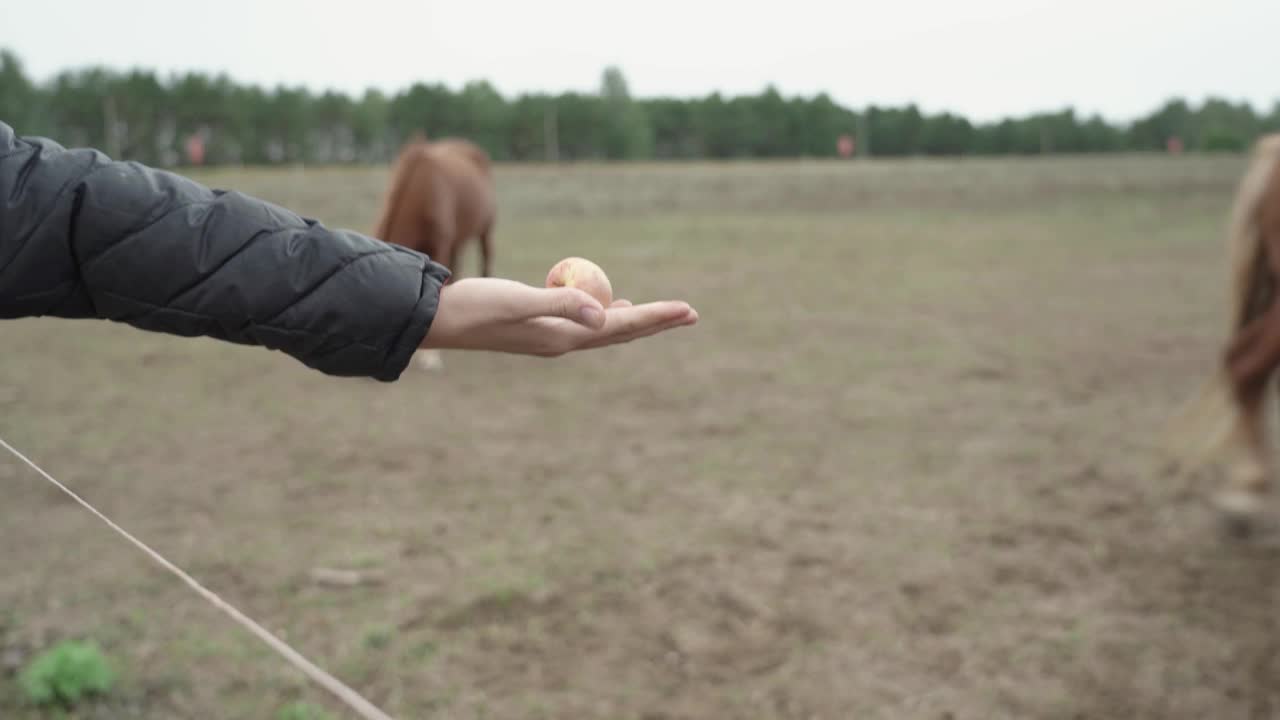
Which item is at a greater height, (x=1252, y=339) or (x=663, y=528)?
(x=1252, y=339)

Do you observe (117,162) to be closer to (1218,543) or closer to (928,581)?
(928,581)

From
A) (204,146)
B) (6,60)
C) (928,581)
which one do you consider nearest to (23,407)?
(6,60)

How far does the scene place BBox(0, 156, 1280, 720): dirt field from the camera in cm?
259

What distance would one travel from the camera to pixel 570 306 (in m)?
1.23

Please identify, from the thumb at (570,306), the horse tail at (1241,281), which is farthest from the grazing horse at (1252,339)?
the thumb at (570,306)

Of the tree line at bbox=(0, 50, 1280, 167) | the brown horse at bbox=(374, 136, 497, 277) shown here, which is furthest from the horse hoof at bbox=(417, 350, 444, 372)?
the tree line at bbox=(0, 50, 1280, 167)

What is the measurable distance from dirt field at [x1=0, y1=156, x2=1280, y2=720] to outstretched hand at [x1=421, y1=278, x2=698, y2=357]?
147cm

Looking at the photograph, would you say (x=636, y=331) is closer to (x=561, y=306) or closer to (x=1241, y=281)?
(x=561, y=306)

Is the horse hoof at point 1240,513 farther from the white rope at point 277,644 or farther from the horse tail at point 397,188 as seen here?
the horse tail at point 397,188

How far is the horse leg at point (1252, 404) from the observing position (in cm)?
374

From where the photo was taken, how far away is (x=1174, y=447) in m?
4.40

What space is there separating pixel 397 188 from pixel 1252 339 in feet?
16.9

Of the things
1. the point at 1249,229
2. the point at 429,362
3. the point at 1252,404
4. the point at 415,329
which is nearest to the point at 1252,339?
the point at 1252,404

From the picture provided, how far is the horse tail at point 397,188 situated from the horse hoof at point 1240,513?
5.06 metres
